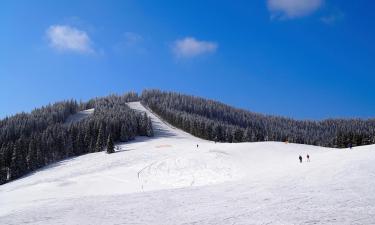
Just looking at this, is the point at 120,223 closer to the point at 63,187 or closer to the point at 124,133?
the point at 63,187

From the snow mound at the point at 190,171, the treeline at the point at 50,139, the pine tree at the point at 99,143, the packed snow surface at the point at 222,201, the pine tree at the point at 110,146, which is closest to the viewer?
the packed snow surface at the point at 222,201

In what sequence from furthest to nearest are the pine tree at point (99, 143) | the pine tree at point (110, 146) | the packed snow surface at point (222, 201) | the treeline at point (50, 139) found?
the pine tree at point (99, 143) < the treeline at point (50, 139) < the pine tree at point (110, 146) < the packed snow surface at point (222, 201)

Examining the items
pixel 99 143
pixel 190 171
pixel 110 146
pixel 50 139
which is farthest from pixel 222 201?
pixel 50 139

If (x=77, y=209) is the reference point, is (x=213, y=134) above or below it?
above

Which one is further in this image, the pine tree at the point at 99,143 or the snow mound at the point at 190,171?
the pine tree at the point at 99,143

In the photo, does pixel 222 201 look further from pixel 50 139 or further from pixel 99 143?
pixel 50 139

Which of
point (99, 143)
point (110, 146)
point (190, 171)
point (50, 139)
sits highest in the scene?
point (50, 139)

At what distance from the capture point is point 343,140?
109 metres

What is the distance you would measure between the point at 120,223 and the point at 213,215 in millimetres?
5762

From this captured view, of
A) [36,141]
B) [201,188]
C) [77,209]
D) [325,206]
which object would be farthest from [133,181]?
[36,141]

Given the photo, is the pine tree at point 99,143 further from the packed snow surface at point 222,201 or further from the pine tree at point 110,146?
the packed snow surface at point 222,201

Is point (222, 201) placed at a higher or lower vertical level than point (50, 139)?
lower

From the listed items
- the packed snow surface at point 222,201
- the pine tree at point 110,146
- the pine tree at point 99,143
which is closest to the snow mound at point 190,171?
the packed snow surface at point 222,201

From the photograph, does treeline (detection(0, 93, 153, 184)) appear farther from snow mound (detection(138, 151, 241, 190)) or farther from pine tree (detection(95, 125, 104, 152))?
snow mound (detection(138, 151, 241, 190))
